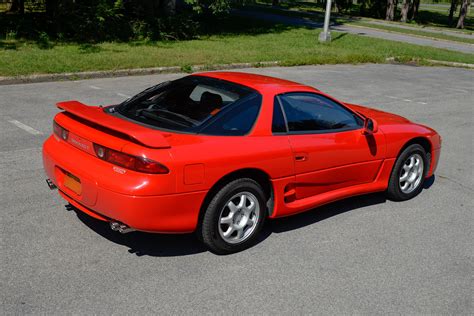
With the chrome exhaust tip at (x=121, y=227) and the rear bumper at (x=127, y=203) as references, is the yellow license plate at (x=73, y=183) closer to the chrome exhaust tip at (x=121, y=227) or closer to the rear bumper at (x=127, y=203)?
the rear bumper at (x=127, y=203)

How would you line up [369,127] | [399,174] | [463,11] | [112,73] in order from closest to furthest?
[369,127], [399,174], [112,73], [463,11]

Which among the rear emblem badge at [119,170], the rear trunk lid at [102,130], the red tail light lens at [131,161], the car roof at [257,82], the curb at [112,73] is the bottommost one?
the curb at [112,73]

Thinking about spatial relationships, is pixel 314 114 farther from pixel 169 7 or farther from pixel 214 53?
pixel 169 7

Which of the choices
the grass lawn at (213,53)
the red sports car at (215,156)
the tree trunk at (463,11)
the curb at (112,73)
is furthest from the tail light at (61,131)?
the tree trunk at (463,11)

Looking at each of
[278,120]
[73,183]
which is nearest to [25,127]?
[73,183]

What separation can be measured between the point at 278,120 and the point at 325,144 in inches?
21.9

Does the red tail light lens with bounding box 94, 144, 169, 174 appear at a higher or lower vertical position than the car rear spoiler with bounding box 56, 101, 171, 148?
lower

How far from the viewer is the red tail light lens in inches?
162

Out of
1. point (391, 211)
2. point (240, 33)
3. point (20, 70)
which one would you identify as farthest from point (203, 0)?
point (391, 211)

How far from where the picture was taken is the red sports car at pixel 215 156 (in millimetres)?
4168

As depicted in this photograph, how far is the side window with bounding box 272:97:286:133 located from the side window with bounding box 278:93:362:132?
7 cm

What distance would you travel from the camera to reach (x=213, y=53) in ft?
56.5

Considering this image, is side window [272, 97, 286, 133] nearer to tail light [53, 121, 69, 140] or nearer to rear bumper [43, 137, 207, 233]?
rear bumper [43, 137, 207, 233]

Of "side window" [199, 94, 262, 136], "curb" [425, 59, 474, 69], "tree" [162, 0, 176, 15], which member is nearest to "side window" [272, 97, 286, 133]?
"side window" [199, 94, 262, 136]
